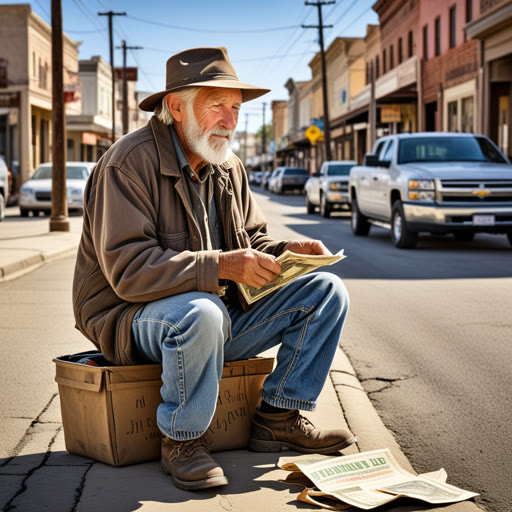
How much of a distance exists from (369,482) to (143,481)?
901 mm

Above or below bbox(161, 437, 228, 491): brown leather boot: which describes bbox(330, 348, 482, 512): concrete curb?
below

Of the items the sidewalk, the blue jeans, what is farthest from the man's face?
the sidewalk

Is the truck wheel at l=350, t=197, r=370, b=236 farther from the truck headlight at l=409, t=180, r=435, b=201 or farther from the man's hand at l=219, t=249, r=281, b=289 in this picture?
the man's hand at l=219, t=249, r=281, b=289

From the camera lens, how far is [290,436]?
156 inches

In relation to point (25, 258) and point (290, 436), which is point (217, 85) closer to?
point (290, 436)

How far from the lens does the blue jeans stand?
3.51m

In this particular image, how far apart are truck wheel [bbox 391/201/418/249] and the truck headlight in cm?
41

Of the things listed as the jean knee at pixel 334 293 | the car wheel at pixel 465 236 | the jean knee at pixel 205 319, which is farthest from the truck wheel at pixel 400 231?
the jean knee at pixel 205 319

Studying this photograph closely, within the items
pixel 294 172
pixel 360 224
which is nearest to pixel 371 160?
pixel 360 224

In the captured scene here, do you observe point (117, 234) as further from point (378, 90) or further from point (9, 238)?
point (378, 90)

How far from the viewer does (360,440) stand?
168 inches

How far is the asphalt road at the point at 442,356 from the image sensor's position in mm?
4164

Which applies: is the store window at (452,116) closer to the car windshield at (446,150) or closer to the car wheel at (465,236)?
the car wheel at (465,236)

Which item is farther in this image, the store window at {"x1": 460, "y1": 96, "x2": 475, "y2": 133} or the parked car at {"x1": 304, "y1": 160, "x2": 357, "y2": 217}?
the store window at {"x1": 460, "y1": 96, "x2": 475, "y2": 133}
